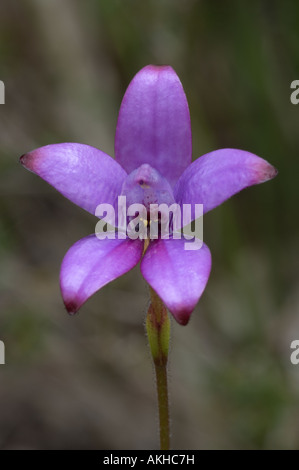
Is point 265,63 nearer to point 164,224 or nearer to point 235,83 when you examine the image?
point 235,83

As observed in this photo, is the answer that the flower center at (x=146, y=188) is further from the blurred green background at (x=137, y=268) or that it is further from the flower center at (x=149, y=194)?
the blurred green background at (x=137, y=268)

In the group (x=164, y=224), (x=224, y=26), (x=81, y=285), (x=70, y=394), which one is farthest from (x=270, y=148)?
(x=81, y=285)

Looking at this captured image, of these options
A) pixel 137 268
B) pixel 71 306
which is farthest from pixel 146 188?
pixel 137 268

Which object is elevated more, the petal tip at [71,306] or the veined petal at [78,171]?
the veined petal at [78,171]

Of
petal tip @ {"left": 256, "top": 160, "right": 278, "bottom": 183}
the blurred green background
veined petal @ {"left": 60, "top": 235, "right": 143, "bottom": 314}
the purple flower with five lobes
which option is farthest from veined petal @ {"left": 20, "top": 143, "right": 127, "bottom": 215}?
the blurred green background

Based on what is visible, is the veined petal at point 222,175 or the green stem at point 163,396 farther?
the green stem at point 163,396

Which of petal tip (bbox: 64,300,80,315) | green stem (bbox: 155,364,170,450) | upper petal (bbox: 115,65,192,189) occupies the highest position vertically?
upper petal (bbox: 115,65,192,189)

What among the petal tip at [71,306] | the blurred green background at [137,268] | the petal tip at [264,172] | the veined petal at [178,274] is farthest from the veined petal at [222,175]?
the blurred green background at [137,268]

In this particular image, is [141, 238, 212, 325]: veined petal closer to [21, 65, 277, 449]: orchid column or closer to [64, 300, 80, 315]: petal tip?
[21, 65, 277, 449]: orchid column
